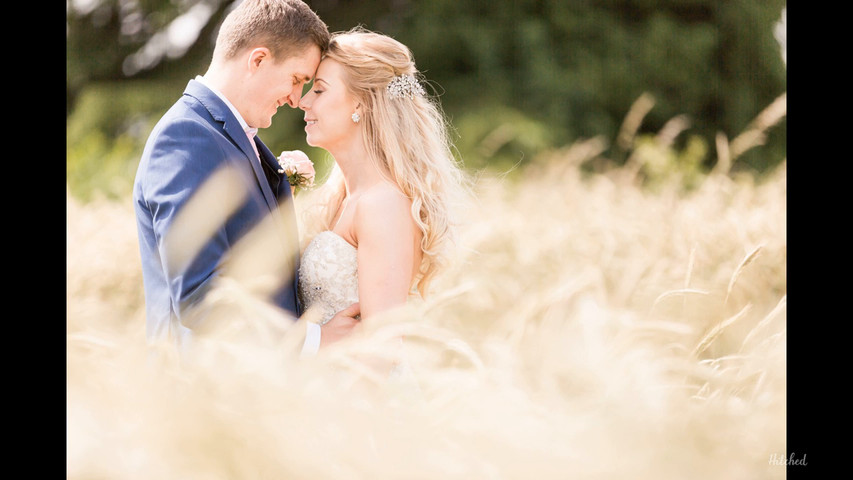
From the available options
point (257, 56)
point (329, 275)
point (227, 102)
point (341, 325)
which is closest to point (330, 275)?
point (329, 275)

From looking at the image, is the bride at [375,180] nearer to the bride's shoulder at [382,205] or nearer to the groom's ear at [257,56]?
the bride's shoulder at [382,205]

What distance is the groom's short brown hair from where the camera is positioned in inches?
89.8

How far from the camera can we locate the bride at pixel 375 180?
89.6 inches

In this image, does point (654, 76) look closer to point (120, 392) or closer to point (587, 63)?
point (587, 63)

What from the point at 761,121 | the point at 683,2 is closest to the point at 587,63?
the point at 683,2

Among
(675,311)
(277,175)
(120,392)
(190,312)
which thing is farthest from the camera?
(277,175)

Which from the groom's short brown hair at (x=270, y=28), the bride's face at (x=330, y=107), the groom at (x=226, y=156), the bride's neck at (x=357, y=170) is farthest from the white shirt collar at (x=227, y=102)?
the bride's neck at (x=357, y=170)

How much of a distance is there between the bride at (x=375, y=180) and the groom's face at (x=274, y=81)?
0.06 m

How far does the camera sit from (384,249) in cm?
226

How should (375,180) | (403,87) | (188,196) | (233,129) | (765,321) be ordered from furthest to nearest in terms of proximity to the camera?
(403,87), (375,180), (233,129), (188,196), (765,321)

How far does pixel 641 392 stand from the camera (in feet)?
3.26

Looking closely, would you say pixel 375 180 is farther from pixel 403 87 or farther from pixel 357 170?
pixel 403 87

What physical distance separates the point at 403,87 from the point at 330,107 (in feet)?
0.84
